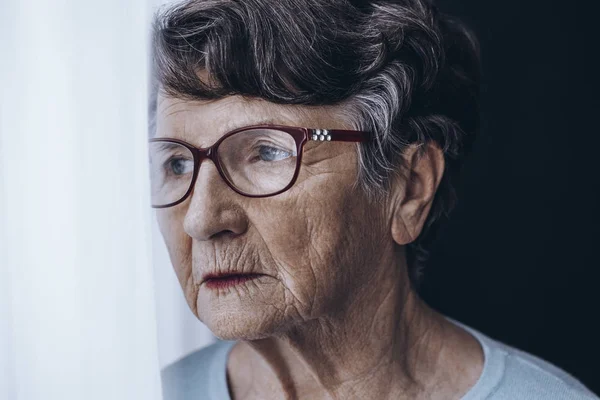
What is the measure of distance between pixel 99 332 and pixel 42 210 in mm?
198

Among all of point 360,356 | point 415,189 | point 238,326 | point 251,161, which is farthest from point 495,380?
point 251,161

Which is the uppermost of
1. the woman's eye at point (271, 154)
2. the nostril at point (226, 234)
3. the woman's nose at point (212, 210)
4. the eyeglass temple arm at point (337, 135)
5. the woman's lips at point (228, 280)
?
the eyeglass temple arm at point (337, 135)

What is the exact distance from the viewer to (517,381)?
1583mm

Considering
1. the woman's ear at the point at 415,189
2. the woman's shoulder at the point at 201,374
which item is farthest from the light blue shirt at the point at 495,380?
the woman's ear at the point at 415,189

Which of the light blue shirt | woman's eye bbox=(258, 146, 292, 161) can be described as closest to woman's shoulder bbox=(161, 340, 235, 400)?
the light blue shirt

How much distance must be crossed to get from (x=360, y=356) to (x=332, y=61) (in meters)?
0.57

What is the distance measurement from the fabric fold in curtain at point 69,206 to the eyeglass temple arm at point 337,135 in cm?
32

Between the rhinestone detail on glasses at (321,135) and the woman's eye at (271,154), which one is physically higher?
the rhinestone detail on glasses at (321,135)

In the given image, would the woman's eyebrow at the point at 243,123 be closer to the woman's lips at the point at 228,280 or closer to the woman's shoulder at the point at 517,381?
the woman's lips at the point at 228,280

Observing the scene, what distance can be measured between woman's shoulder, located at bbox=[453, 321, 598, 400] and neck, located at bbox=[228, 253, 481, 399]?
0.04 meters

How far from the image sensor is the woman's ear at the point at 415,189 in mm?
1503

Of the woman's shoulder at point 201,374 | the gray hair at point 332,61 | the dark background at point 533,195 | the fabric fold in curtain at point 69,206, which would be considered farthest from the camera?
the dark background at point 533,195

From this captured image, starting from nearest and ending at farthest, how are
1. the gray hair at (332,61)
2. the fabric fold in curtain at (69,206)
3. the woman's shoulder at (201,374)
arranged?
the fabric fold in curtain at (69,206) → the gray hair at (332,61) → the woman's shoulder at (201,374)

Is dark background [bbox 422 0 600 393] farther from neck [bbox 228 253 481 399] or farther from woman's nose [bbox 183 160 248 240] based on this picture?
woman's nose [bbox 183 160 248 240]
